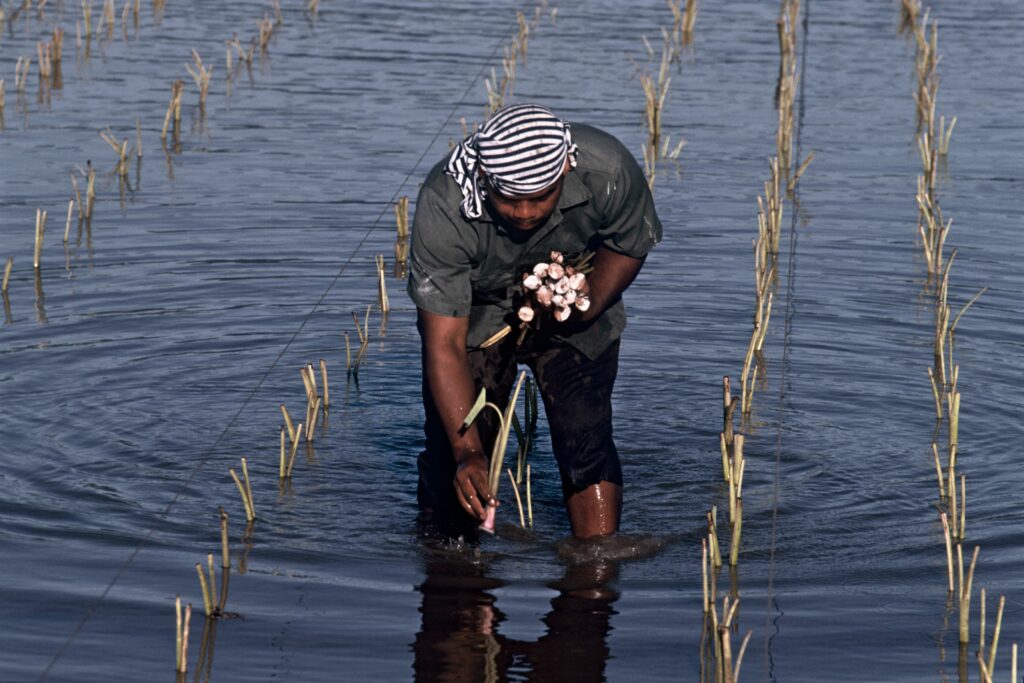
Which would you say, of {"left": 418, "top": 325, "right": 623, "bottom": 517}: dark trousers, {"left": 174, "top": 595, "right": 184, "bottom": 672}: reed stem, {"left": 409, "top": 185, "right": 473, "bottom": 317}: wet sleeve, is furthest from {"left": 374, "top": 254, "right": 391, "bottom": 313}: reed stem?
{"left": 174, "top": 595, "right": 184, "bottom": 672}: reed stem

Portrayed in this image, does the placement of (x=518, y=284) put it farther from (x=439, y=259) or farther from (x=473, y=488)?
(x=473, y=488)

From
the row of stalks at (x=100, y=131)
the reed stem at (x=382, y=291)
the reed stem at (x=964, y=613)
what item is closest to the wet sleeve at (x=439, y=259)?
the reed stem at (x=964, y=613)

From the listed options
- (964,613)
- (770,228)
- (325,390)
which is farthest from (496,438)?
(770,228)

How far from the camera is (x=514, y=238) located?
5633mm

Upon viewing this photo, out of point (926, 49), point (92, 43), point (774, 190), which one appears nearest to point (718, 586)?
point (774, 190)

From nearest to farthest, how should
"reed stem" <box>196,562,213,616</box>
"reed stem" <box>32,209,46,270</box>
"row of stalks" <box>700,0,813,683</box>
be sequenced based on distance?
"row of stalks" <box>700,0,813,683</box>
"reed stem" <box>196,562,213,616</box>
"reed stem" <box>32,209,46,270</box>

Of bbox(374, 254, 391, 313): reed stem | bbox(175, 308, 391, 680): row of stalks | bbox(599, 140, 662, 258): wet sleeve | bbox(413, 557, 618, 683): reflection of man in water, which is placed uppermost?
bbox(599, 140, 662, 258): wet sleeve

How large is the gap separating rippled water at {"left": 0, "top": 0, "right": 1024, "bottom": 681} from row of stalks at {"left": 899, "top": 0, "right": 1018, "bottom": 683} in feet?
0.32

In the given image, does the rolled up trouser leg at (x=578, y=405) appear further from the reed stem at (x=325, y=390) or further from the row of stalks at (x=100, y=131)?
the row of stalks at (x=100, y=131)

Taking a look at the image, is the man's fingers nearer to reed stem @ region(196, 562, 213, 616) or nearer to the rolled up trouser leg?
the rolled up trouser leg

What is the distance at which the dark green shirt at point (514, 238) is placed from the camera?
543cm

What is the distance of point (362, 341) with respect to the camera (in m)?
8.91

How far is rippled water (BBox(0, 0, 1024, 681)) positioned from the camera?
18.2 feet

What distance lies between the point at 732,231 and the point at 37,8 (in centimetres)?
1296
